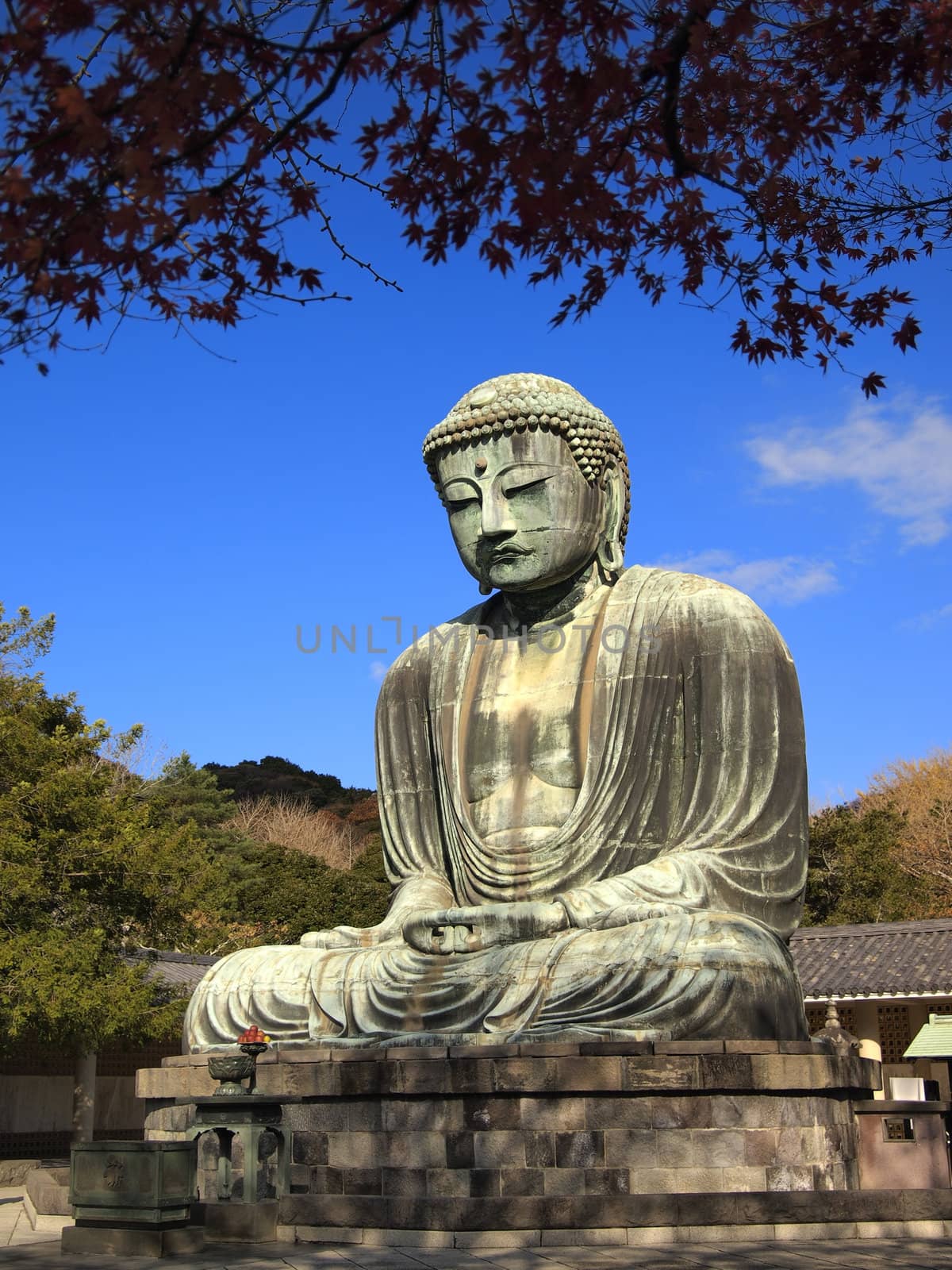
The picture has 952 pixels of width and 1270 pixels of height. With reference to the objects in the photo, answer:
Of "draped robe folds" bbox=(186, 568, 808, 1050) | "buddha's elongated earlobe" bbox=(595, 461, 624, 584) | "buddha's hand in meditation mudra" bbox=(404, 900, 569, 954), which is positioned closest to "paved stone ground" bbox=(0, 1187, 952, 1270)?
"draped robe folds" bbox=(186, 568, 808, 1050)

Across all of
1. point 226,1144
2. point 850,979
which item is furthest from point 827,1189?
point 850,979

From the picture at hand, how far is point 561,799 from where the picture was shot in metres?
9.46

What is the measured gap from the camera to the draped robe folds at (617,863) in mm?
7789

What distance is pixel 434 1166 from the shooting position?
7.34 m

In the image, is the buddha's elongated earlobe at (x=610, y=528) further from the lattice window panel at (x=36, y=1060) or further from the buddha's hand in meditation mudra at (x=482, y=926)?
the lattice window panel at (x=36, y=1060)

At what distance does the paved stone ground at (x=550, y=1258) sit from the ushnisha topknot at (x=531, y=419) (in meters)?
5.10

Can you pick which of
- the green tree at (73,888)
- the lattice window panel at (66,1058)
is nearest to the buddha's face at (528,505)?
the green tree at (73,888)

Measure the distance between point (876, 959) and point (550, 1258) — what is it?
1799 centimetres

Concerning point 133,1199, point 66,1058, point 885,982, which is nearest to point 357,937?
point 133,1199

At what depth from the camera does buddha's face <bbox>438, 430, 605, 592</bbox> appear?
9.97 metres

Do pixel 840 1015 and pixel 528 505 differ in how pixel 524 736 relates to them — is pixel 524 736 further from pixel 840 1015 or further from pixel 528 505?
pixel 840 1015

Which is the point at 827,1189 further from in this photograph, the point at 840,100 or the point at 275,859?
the point at 275,859

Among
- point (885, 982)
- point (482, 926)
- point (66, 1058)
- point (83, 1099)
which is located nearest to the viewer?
point (482, 926)

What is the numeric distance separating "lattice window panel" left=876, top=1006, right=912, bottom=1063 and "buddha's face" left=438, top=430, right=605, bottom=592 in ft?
51.3
